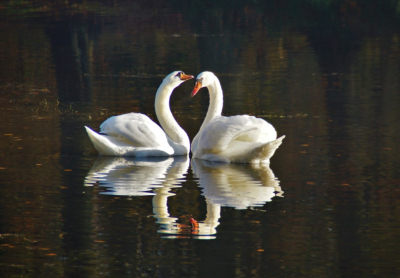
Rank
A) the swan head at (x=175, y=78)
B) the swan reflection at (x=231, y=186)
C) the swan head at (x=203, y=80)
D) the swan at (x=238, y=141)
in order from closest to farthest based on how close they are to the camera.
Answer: the swan reflection at (x=231, y=186) → the swan at (x=238, y=141) → the swan head at (x=175, y=78) → the swan head at (x=203, y=80)

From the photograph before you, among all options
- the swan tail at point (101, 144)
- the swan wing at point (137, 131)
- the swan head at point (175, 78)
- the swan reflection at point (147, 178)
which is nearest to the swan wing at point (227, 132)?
the swan reflection at point (147, 178)

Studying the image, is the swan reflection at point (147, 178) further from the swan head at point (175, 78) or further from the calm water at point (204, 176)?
the swan head at point (175, 78)

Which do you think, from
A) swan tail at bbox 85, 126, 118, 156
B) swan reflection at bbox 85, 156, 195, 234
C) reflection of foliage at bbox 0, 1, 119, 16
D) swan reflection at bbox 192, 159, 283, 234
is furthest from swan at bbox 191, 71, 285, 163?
reflection of foliage at bbox 0, 1, 119, 16

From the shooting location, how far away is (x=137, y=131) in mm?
13516

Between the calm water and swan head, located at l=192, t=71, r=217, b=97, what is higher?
swan head, located at l=192, t=71, r=217, b=97

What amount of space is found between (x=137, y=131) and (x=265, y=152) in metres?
1.92

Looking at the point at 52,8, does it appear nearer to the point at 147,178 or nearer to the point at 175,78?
the point at 175,78

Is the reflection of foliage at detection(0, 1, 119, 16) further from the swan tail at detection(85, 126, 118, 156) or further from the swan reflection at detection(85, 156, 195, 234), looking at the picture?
the swan reflection at detection(85, 156, 195, 234)

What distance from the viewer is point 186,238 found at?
347 inches

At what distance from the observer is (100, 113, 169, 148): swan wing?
13508 mm

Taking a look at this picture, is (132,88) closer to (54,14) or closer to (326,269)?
(326,269)

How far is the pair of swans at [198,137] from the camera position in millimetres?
12867

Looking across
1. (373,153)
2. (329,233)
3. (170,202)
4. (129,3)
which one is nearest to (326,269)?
(329,233)

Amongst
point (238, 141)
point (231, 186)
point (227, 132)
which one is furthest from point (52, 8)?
point (231, 186)
